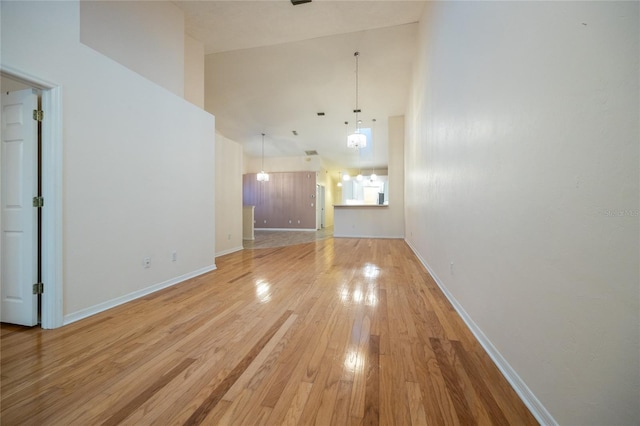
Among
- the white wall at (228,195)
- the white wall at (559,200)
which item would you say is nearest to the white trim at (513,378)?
the white wall at (559,200)

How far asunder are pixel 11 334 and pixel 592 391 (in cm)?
335

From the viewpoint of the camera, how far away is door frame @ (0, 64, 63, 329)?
1872 millimetres

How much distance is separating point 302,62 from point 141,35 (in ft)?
9.98

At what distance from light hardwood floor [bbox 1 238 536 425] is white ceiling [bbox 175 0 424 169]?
403cm

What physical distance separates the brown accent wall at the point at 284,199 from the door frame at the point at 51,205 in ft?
29.5

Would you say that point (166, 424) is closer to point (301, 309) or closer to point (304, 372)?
point (304, 372)

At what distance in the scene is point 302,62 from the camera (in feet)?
16.9

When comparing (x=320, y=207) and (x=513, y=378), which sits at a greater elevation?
(x=320, y=207)

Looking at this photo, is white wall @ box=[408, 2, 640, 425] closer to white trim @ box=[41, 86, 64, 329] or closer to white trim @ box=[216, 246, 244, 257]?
white trim @ box=[41, 86, 64, 329]

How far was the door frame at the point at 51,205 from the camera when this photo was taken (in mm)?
1872

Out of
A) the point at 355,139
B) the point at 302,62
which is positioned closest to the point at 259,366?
the point at 355,139

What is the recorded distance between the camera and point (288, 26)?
3.88 metres

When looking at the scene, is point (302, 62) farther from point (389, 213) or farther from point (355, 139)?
point (389, 213)

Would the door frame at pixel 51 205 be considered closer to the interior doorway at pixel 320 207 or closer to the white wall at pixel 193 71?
the white wall at pixel 193 71
